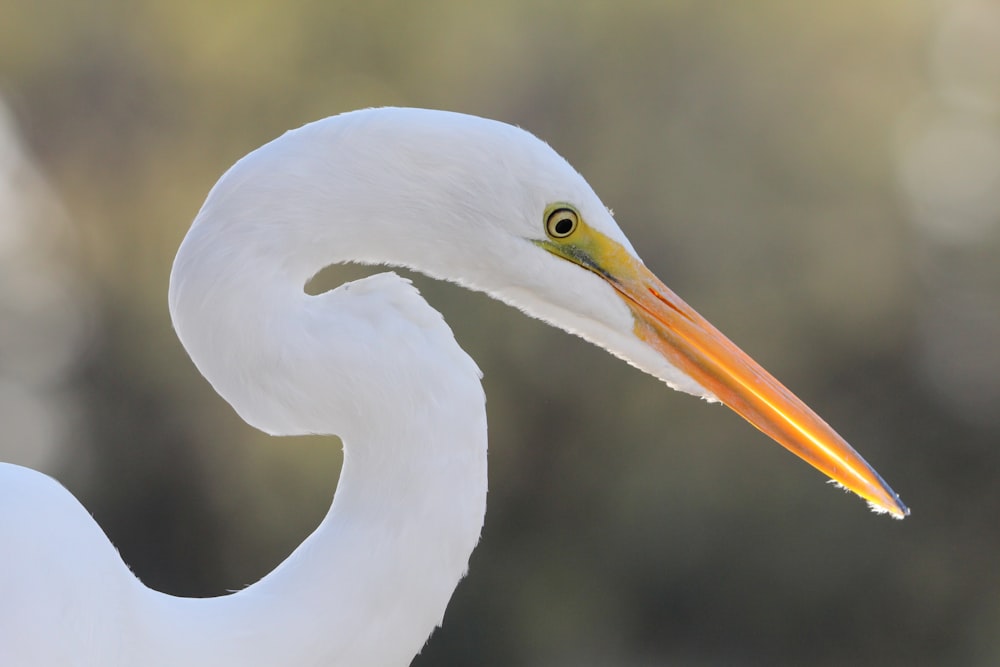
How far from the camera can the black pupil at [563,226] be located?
46.8 inches

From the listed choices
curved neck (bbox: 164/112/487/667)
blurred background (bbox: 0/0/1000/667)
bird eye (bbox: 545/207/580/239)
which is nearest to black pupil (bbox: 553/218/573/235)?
bird eye (bbox: 545/207/580/239)

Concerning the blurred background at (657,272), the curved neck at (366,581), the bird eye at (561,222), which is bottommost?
→ the curved neck at (366,581)

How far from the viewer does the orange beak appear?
126cm

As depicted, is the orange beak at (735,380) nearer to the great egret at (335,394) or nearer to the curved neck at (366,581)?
the great egret at (335,394)

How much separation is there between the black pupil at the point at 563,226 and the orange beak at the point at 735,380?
0.08 metres

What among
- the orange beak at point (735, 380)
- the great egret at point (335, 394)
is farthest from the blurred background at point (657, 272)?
the great egret at point (335, 394)

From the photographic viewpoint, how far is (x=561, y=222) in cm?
119

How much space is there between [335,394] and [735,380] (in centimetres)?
48

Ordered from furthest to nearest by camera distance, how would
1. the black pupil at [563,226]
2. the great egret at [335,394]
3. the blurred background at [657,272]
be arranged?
the blurred background at [657,272] < the black pupil at [563,226] < the great egret at [335,394]

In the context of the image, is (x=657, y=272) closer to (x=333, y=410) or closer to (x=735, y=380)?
(x=735, y=380)

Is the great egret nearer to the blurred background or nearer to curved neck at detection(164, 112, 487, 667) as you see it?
curved neck at detection(164, 112, 487, 667)

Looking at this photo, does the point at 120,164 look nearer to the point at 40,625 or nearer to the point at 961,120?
the point at 961,120

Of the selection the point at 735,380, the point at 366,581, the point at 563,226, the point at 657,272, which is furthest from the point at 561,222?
the point at 657,272

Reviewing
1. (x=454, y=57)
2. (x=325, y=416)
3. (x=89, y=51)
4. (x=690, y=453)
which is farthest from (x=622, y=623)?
(x=325, y=416)
